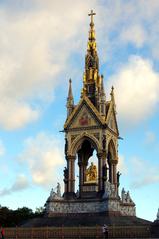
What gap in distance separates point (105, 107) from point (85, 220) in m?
12.1

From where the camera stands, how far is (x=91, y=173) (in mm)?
47156

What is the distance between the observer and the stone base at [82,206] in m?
43.3

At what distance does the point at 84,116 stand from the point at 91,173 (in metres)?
5.58

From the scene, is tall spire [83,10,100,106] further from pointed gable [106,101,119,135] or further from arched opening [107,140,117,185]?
arched opening [107,140,117,185]

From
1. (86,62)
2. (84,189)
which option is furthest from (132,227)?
(86,62)

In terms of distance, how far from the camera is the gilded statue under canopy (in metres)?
46.9

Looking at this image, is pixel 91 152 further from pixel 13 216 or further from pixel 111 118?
Answer: pixel 13 216

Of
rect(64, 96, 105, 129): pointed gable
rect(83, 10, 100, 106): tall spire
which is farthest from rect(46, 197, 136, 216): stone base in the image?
rect(83, 10, 100, 106): tall spire

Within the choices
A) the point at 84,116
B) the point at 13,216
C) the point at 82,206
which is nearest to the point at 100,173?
the point at 82,206

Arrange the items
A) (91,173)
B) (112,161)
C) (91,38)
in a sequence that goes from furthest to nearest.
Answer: (91,38) → (112,161) → (91,173)

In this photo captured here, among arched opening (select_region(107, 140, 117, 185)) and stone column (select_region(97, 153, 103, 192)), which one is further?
arched opening (select_region(107, 140, 117, 185))

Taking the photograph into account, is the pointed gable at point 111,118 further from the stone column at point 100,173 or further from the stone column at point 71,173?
the stone column at point 71,173

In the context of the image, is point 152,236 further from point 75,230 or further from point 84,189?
point 84,189

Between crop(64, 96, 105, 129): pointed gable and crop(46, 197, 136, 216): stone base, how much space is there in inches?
293
